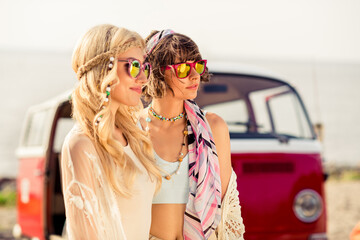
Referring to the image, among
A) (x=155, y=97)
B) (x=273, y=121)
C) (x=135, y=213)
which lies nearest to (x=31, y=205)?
(x=273, y=121)

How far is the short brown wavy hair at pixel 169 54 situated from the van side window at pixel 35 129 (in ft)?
12.7

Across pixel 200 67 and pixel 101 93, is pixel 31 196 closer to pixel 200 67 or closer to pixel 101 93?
pixel 200 67

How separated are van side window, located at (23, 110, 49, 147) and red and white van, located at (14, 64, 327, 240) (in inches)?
38.1

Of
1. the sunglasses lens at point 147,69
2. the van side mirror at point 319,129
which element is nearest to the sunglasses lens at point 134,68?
the sunglasses lens at point 147,69

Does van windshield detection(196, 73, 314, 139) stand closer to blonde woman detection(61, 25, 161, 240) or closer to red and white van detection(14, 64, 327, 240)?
red and white van detection(14, 64, 327, 240)

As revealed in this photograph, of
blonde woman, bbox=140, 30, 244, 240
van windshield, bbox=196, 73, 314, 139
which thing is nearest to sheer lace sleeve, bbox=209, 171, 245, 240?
blonde woman, bbox=140, 30, 244, 240

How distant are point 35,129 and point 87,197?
553cm

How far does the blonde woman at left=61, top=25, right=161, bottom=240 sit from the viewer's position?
1.65 m

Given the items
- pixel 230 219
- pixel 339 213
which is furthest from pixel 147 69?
pixel 339 213

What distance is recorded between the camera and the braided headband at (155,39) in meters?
2.44

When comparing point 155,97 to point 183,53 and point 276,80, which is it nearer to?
point 183,53

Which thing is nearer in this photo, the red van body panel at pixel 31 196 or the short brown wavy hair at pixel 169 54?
the short brown wavy hair at pixel 169 54

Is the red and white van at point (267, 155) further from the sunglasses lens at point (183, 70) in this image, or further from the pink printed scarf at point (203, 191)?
the sunglasses lens at point (183, 70)

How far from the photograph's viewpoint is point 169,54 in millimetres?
2406
